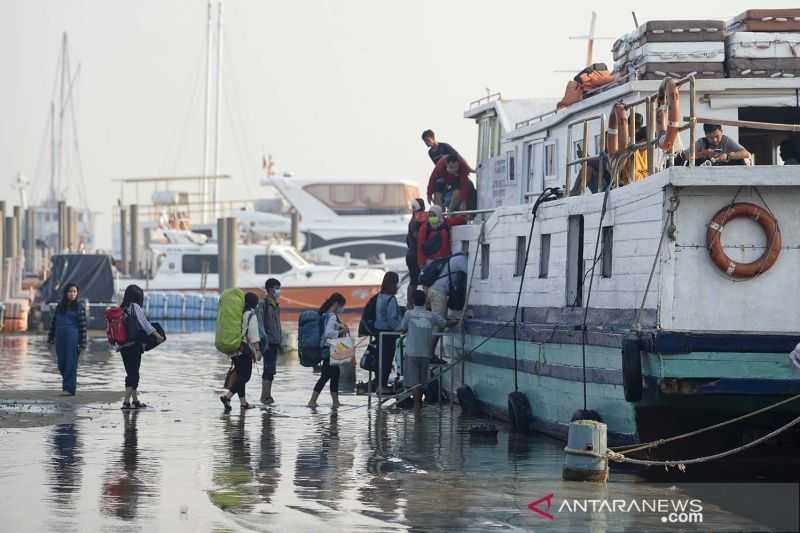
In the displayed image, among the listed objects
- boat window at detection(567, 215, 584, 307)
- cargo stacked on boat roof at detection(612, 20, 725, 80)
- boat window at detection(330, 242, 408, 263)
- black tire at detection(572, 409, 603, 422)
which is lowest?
black tire at detection(572, 409, 603, 422)

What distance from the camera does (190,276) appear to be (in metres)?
61.2

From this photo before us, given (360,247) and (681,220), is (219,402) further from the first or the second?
(360,247)

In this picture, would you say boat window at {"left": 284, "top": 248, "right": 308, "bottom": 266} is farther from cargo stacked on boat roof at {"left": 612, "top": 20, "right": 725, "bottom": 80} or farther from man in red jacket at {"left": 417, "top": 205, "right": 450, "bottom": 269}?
cargo stacked on boat roof at {"left": 612, "top": 20, "right": 725, "bottom": 80}

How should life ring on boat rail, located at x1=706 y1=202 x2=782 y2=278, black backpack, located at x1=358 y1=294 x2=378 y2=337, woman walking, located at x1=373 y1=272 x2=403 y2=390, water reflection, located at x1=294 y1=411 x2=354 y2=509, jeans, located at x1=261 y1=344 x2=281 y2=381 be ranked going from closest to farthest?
water reflection, located at x1=294 y1=411 x2=354 y2=509
life ring on boat rail, located at x1=706 y1=202 x2=782 y2=278
jeans, located at x1=261 y1=344 x2=281 y2=381
woman walking, located at x1=373 y1=272 x2=403 y2=390
black backpack, located at x1=358 y1=294 x2=378 y2=337

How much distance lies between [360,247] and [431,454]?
55464 millimetres

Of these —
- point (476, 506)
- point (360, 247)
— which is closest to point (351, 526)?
point (476, 506)

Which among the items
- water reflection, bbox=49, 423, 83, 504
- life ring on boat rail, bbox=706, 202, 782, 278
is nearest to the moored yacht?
life ring on boat rail, bbox=706, 202, 782, 278

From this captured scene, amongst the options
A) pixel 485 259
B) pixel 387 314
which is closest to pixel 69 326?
pixel 387 314

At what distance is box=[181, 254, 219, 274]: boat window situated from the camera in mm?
61594

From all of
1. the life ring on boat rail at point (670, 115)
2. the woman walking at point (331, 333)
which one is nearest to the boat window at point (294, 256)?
the woman walking at point (331, 333)

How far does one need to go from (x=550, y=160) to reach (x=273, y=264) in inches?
1560

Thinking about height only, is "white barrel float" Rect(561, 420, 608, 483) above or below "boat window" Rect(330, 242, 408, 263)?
below

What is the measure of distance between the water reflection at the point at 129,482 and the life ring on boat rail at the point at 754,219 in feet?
18.0

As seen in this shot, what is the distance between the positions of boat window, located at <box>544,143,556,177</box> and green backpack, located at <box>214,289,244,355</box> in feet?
15.1
